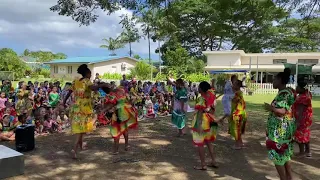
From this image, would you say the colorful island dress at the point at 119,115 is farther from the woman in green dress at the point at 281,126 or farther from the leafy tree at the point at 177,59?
the leafy tree at the point at 177,59

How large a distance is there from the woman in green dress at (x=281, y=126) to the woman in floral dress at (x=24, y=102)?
19.8 ft

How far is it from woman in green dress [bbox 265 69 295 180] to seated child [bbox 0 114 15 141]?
5.43m

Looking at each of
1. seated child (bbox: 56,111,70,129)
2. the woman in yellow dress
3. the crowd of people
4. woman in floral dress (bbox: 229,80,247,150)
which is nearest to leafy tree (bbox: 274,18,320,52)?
the crowd of people

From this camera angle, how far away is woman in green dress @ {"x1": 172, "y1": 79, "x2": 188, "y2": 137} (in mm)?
7770

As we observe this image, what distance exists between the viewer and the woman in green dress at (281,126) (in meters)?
4.07

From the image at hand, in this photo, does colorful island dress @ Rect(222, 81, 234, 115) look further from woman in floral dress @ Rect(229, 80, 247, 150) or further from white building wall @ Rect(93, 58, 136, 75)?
white building wall @ Rect(93, 58, 136, 75)

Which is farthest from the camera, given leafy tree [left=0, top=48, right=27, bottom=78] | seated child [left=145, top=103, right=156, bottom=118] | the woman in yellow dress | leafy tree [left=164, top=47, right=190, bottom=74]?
leafy tree [left=0, top=48, right=27, bottom=78]

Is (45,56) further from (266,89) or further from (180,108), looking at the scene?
(180,108)

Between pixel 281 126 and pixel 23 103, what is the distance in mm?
6305

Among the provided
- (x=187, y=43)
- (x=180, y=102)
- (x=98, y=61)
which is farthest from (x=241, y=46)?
(x=180, y=102)

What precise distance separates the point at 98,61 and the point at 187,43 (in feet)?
35.4

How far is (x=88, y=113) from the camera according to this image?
18.6 feet

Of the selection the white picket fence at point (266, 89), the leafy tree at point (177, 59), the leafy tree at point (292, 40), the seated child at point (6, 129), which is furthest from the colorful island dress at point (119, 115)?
the leafy tree at point (292, 40)

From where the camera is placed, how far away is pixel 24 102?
8219mm
